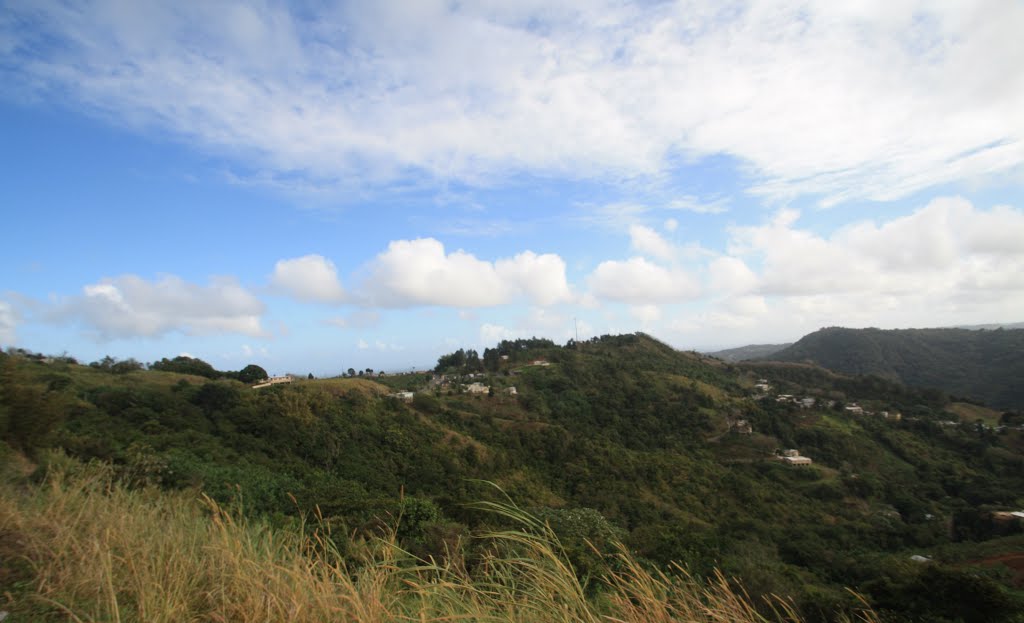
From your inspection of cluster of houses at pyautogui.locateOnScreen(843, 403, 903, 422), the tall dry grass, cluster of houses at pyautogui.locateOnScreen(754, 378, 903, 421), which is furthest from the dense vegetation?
cluster of houses at pyautogui.locateOnScreen(843, 403, 903, 422)

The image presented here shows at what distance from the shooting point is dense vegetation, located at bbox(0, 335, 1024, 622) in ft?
28.1

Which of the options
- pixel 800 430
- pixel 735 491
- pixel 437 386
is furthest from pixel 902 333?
pixel 437 386

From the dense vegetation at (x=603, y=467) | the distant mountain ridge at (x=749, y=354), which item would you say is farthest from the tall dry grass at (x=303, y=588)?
the distant mountain ridge at (x=749, y=354)

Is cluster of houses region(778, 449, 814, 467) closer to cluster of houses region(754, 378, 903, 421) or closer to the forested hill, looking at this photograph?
cluster of houses region(754, 378, 903, 421)

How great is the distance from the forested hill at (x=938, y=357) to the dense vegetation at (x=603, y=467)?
56.9 ft

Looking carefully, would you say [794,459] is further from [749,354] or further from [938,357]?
[749,354]

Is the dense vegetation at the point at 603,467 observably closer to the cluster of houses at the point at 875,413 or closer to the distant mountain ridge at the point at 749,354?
the cluster of houses at the point at 875,413

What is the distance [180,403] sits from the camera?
19.9 meters

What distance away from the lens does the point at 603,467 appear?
87.7 feet

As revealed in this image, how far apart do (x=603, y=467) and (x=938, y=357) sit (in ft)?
258

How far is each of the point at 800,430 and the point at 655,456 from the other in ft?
56.3

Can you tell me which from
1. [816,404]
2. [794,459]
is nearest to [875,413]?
[816,404]

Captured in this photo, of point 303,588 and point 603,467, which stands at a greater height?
point 303,588

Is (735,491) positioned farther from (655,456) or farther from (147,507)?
(147,507)
